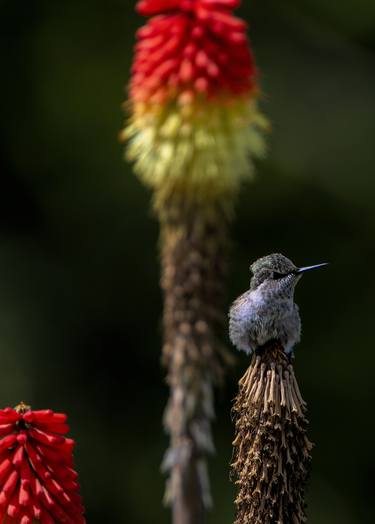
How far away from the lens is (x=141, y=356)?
8.98m

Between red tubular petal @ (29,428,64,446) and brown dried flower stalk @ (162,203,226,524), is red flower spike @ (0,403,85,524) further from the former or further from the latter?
brown dried flower stalk @ (162,203,226,524)

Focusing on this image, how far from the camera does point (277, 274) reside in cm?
304

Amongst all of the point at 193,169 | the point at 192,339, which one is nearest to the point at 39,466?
the point at 192,339

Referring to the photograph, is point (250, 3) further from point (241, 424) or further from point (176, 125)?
point (241, 424)

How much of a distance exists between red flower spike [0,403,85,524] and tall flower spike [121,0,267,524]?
96 centimetres

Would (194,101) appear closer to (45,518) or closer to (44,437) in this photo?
(44,437)

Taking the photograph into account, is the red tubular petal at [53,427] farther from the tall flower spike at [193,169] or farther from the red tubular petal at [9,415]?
the tall flower spike at [193,169]

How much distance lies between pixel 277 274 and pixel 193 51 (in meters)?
1.34

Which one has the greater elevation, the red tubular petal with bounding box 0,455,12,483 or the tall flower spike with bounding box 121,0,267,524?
the tall flower spike with bounding box 121,0,267,524

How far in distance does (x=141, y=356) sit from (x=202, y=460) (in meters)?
4.80

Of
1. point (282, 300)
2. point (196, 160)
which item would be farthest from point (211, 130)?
point (282, 300)

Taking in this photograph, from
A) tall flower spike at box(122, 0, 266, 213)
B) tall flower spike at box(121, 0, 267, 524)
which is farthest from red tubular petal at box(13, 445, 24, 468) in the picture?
tall flower spike at box(122, 0, 266, 213)

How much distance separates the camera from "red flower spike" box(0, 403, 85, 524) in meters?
3.06

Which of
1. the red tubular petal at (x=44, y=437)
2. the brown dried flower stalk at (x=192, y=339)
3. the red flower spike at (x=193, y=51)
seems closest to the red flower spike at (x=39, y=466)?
the red tubular petal at (x=44, y=437)
